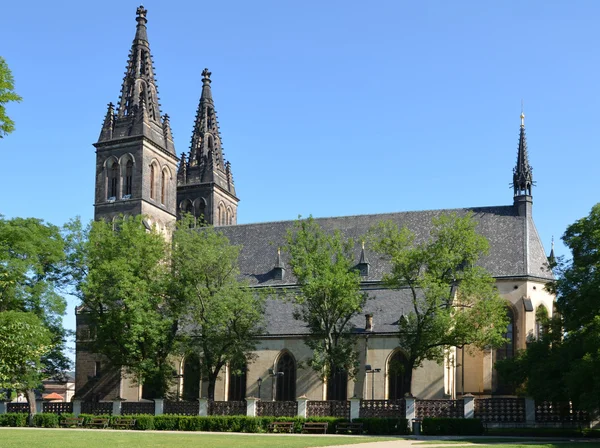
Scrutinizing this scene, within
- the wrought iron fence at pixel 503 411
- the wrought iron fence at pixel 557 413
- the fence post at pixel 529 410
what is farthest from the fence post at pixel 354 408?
the wrought iron fence at pixel 557 413

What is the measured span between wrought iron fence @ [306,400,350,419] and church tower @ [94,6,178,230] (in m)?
28.7

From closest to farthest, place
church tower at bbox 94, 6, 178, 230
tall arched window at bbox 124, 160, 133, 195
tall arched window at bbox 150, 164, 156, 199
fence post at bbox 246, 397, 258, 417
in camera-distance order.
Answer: fence post at bbox 246, 397, 258, 417 < church tower at bbox 94, 6, 178, 230 < tall arched window at bbox 124, 160, 133, 195 < tall arched window at bbox 150, 164, 156, 199

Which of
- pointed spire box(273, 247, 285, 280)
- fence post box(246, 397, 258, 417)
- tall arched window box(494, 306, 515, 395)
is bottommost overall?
fence post box(246, 397, 258, 417)

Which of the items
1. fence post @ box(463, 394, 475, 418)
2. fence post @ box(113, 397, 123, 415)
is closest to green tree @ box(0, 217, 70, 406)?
fence post @ box(113, 397, 123, 415)

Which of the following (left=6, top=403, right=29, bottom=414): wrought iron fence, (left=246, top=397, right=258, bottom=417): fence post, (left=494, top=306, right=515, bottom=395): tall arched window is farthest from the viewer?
(left=494, top=306, right=515, bottom=395): tall arched window

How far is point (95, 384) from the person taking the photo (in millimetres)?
65938

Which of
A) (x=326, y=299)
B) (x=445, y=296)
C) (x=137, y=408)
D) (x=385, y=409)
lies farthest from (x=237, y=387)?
(x=445, y=296)

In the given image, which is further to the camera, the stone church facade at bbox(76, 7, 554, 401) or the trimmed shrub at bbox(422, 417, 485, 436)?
the stone church facade at bbox(76, 7, 554, 401)

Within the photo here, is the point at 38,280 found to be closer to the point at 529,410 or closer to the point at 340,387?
the point at 340,387

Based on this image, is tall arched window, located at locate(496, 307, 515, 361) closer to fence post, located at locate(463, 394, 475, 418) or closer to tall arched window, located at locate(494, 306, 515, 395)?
tall arched window, located at locate(494, 306, 515, 395)

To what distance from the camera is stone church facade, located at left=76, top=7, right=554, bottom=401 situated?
2226 inches

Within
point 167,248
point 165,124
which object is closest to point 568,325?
point 167,248

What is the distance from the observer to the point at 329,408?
152ft

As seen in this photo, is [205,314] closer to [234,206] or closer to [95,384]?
[95,384]
